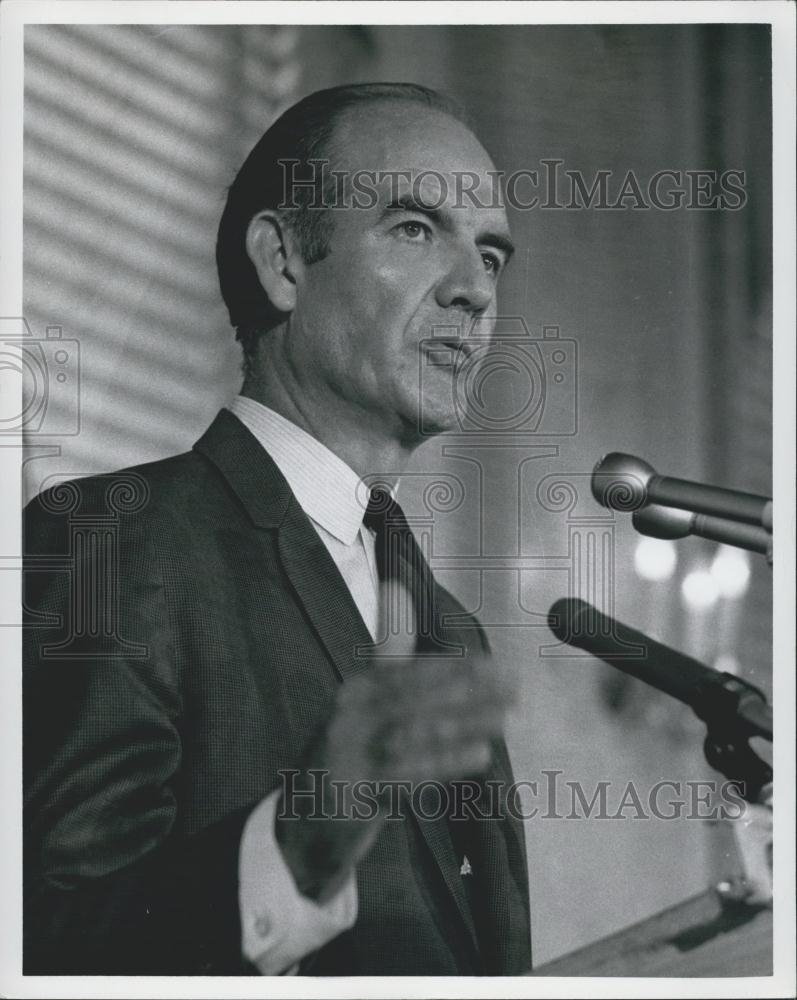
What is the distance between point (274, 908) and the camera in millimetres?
2707

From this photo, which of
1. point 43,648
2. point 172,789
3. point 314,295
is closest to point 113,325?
point 314,295

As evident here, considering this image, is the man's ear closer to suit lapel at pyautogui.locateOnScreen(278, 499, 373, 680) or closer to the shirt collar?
the shirt collar

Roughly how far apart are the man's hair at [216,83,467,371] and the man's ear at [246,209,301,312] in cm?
1

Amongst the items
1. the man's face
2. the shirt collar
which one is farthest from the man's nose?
the shirt collar

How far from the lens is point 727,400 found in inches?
114

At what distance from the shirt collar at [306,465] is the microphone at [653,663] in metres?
0.49

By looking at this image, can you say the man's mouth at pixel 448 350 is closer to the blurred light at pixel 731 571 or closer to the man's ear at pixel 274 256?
the man's ear at pixel 274 256

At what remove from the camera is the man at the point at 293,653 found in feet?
8.87

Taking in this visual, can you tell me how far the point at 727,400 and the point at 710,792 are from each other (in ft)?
2.69

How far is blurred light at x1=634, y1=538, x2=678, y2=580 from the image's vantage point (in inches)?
112

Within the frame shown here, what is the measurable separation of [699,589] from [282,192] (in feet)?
3.94

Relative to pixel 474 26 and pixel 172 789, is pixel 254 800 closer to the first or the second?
pixel 172 789

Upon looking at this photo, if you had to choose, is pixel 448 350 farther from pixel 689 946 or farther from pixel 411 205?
pixel 689 946
